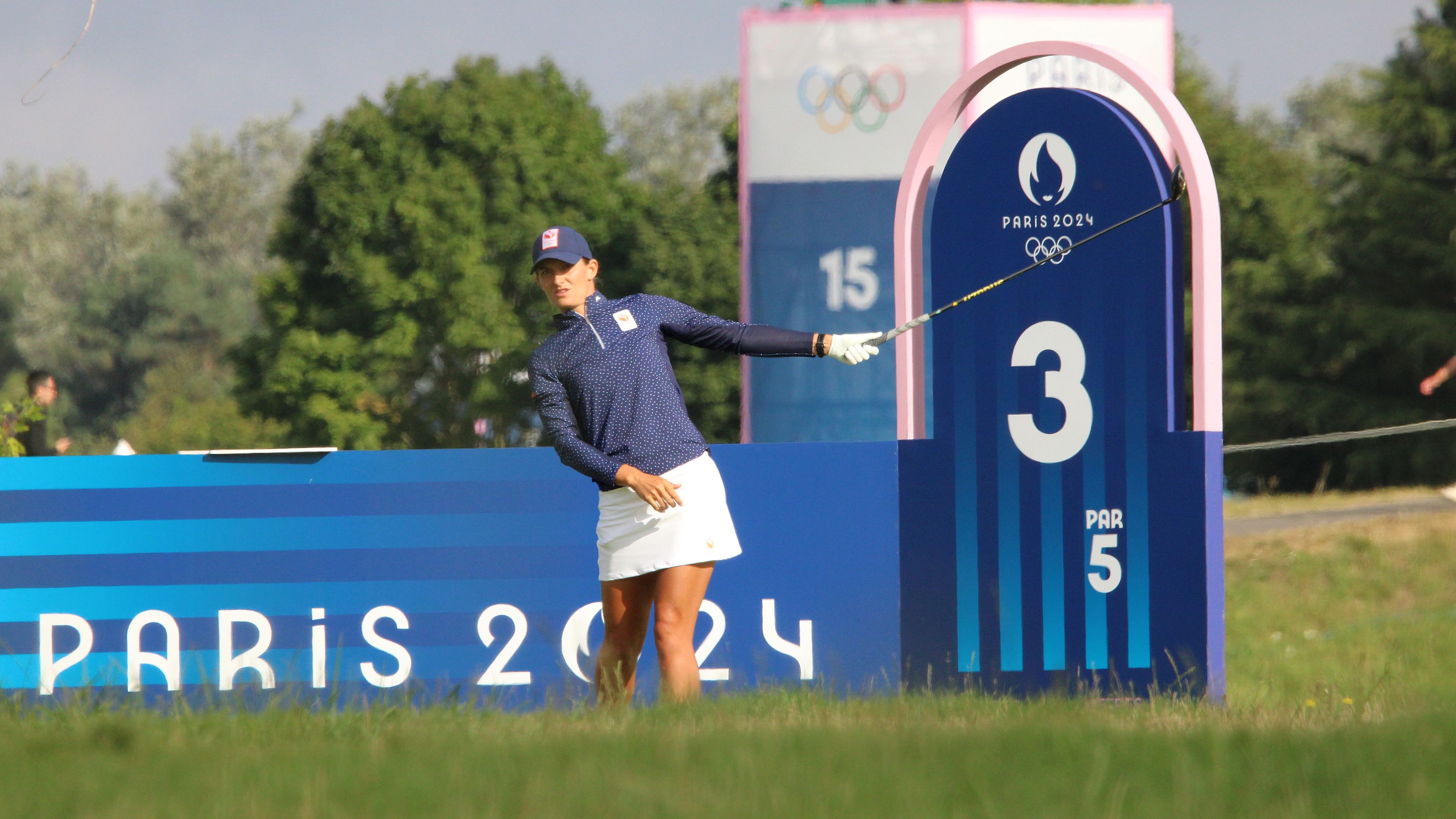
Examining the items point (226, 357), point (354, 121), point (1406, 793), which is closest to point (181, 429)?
point (226, 357)

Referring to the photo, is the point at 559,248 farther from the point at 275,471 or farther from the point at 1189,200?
the point at 1189,200

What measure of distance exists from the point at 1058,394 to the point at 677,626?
2.18 metres

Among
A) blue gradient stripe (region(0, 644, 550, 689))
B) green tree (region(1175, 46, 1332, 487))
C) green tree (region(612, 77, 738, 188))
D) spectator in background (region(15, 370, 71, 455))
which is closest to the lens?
blue gradient stripe (region(0, 644, 550, 689))

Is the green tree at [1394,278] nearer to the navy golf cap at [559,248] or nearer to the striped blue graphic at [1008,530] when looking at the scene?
the striped blue graphic at [1008,530]

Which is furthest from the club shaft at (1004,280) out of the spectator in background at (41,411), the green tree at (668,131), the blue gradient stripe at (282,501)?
the green tree at (668,131)

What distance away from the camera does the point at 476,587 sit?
684 centimetres

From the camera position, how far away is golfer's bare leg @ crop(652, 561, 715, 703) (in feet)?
16.9

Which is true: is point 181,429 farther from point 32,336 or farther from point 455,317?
point 455,317

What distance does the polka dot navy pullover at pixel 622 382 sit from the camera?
5246 millimetres

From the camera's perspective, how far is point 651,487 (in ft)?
16.7

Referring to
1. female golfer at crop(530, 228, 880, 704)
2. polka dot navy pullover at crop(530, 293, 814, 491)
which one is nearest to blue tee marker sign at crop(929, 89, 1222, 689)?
female golfer at crop(530, 228, 880, 704)

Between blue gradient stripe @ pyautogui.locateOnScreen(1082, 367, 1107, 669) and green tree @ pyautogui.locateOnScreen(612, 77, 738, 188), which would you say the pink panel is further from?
green tree @ pyautogui.locateOnScreen(612, 77, 738, 188)

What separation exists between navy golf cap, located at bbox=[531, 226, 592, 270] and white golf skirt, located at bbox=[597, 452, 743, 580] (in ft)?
2.77

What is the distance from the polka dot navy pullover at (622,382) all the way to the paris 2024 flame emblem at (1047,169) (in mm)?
1642
